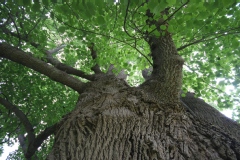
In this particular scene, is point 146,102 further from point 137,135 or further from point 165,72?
point 137,135

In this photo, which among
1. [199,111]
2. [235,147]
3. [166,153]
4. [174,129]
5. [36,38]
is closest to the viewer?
[166,153]

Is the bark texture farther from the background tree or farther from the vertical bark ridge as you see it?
the vertical bark ridge

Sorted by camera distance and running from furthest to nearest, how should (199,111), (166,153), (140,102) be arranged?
(199,111) < (140,102) < (166,153)

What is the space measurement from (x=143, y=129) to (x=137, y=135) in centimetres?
14

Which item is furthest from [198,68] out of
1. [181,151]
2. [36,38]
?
[36,38]

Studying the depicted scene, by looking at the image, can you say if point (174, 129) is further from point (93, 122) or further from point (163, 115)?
point (93, 122)

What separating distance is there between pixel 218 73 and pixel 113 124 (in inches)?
141

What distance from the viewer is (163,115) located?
7.50ft

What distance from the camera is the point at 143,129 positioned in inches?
75.4

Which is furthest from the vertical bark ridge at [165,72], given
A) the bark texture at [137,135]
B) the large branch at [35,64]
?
the large branch at [35,64]

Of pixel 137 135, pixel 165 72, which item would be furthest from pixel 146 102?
pixel 137 135

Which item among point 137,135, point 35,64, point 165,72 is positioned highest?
point 35,64

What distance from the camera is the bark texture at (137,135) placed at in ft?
5.22

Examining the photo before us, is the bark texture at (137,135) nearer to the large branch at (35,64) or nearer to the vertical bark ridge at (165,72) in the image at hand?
the vertical bark ridge at (165,72)
